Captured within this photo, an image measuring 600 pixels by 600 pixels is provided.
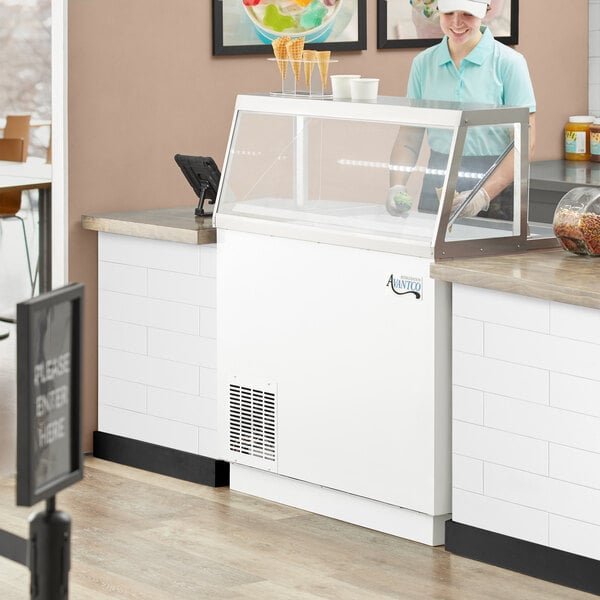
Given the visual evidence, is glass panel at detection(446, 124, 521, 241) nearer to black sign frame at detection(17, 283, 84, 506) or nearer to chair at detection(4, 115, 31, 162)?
chair at detection(4, 115, 31, 162)

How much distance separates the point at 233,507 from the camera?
445cm

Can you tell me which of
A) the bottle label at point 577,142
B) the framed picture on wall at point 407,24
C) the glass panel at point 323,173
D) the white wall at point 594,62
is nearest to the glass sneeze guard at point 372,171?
the glass panel at point 323,173

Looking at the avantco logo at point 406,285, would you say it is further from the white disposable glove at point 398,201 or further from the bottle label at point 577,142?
the bottle label at point 577,142

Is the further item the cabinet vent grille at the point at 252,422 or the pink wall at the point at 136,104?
the pink wall at the point at 136,104

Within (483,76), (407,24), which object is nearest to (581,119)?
(407,24)

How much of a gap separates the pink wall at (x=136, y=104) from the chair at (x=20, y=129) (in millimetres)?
158

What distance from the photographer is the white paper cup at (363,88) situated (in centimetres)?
419

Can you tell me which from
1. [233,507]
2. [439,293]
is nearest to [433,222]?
[439,293]

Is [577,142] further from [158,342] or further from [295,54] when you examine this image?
[158,342]

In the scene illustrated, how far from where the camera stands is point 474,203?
394 cm

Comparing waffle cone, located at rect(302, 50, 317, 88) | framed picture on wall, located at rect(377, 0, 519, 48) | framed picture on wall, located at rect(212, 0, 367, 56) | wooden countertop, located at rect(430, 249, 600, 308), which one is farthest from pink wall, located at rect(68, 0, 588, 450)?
wooden countertop, located at rect(430, 249, 600, 308)

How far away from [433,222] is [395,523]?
2.99 ft

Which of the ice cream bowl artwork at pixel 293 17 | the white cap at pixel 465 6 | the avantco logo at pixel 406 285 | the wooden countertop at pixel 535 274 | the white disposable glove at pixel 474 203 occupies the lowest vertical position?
the avantco logo at pixel 406 285

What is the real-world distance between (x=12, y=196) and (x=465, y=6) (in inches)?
67.6
